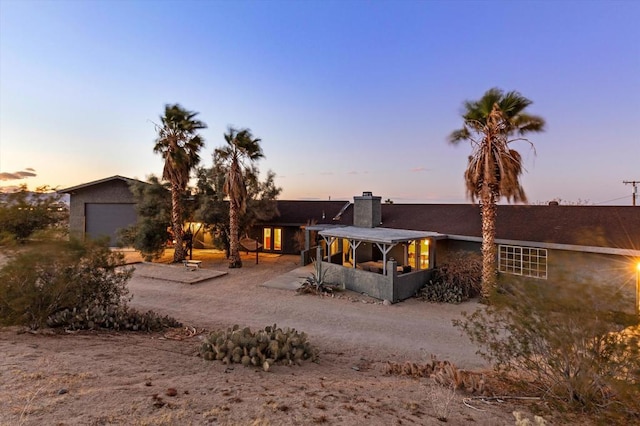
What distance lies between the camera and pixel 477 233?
15.0 m

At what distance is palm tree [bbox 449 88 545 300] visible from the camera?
1200cm

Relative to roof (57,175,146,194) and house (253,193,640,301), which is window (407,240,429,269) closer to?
house (253,193,640,301)

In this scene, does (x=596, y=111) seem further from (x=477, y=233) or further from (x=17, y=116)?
(x=17, y=116)

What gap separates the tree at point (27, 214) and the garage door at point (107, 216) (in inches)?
421

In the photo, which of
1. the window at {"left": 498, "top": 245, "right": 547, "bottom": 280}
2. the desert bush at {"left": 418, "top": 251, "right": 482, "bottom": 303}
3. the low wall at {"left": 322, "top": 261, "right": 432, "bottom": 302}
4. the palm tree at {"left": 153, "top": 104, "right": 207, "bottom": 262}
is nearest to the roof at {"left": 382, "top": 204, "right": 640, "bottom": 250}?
the window at {"left": 498, "top": 245, "right": 547, "bottom": 280}

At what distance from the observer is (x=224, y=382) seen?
15.7ft

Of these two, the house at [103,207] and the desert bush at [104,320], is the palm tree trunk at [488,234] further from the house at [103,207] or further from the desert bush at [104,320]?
the house at [103,207]

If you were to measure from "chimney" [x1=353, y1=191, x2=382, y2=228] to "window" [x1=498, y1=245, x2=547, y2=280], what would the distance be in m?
7.11

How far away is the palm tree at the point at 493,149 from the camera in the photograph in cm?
1200

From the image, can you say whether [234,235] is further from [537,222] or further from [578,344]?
[578,344]

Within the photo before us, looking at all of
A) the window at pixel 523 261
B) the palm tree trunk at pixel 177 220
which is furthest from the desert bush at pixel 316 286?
the palm tree trunk at pixel 177 220

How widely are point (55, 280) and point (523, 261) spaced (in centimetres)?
1692

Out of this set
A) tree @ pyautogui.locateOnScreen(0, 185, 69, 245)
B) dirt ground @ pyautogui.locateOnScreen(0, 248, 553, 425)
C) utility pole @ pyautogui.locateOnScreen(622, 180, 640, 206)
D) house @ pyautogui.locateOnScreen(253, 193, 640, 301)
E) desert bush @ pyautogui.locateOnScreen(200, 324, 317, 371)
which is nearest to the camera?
dirt ground @ pyautogui.locateOnScreen(0, 248, 553, 425)

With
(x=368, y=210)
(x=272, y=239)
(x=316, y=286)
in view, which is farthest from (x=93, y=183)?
(x=368, y=210)
